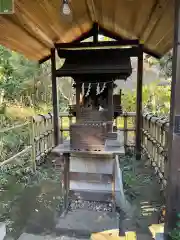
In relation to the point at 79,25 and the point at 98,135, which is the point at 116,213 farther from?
the point at 79,25

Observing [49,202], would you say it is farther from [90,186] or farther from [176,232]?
[176,232]

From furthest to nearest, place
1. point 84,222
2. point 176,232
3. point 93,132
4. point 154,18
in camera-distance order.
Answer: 1. point 154,18
2. point 93,132
3. point 84,222
4. point 176,232

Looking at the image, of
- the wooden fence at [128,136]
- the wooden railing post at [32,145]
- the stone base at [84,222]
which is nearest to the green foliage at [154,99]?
the wooden fence at [128,136]

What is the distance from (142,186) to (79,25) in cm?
327

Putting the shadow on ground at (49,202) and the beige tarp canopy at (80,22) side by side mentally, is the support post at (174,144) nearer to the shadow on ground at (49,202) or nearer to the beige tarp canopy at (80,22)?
the shadow on ground at (49,202)

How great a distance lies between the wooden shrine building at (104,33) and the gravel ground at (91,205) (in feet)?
3.88

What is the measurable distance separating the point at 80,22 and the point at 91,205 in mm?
3271

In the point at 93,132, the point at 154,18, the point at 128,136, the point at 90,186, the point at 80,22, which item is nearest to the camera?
the point at 93,132

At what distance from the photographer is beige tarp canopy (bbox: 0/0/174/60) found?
2.81 m

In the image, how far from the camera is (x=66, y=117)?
6.32m

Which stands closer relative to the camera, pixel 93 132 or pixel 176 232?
pixel 176 232

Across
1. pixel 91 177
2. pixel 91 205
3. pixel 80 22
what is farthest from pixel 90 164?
pixel 80 22

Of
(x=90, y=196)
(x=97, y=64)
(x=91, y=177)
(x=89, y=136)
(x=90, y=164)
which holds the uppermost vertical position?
(x=97, y=64)

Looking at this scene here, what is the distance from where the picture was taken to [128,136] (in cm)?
619
